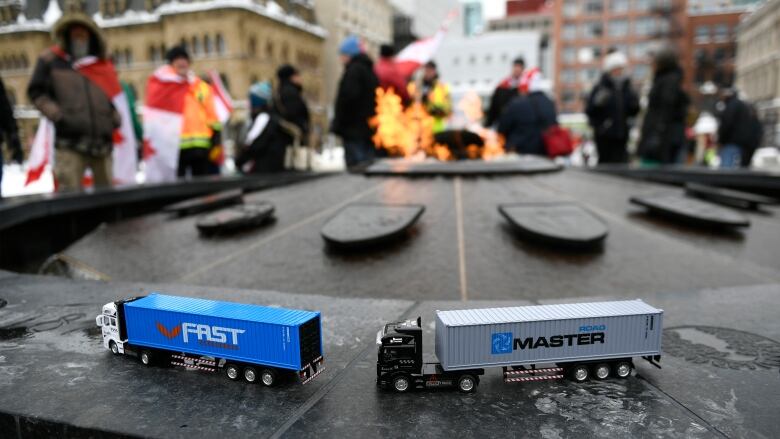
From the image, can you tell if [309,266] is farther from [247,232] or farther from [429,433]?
[429,433]

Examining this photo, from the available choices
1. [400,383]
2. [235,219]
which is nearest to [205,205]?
[235,219]

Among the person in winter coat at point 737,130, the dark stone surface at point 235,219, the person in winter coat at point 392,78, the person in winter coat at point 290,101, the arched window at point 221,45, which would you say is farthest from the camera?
the arched window at point 221,45

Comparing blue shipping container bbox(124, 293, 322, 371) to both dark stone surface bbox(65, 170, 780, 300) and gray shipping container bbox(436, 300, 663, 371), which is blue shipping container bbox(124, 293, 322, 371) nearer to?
gray shipping container bbox(436, 300, 663, 371)

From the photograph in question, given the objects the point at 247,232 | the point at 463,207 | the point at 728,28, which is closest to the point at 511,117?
the point at 463,207

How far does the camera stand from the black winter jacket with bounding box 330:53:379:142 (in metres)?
8.72

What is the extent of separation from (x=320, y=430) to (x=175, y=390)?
0.70 meters

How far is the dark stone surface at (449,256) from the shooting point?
402cm

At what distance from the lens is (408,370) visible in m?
2.16

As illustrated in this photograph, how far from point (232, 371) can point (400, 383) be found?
711 millimetres

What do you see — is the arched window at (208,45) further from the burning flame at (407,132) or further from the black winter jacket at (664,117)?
the black winter jacket at (664,117)

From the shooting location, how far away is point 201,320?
7.56 ft

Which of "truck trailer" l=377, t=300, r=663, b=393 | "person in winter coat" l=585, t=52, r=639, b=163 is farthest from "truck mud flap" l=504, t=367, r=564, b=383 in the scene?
"person in winter coat" l=585, t=52, r=639, b=163

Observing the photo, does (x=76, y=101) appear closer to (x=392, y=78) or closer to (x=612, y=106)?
(x=392, y=78)

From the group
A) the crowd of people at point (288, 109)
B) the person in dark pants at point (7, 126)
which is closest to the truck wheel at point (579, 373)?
the crowd of people at point (288, 109)
